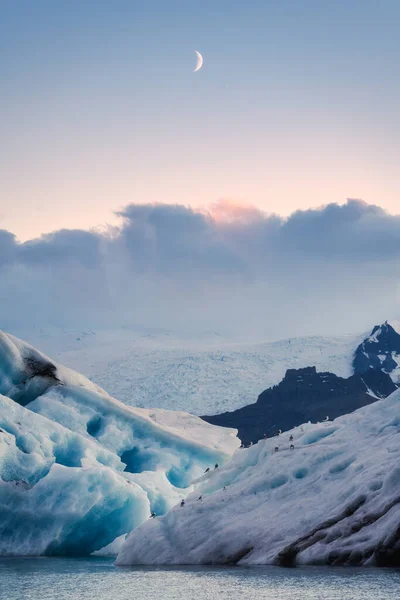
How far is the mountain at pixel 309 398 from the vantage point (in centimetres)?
10106

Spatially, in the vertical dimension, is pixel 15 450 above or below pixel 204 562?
above

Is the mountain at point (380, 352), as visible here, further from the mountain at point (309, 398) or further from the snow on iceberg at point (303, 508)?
the snow on iceberg at point (303, 508)

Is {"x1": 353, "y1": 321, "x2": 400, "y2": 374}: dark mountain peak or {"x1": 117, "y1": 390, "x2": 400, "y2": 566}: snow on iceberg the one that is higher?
{"x1": 353, "y1": 321, "x2": 400, "y2": 374}: dark mountain peak

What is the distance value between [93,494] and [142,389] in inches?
2153

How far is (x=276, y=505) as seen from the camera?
30.0 metres

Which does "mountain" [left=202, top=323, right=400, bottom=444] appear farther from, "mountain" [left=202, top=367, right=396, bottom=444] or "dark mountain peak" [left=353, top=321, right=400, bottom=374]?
"dark mountain peak" [left=353, top=321, right=400, bottom=374]

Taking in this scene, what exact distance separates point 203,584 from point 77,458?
21017 millimetres

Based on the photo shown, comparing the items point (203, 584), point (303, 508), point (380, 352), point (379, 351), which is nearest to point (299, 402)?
point (379, 351)

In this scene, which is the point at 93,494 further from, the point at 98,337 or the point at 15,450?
the point at 98,337

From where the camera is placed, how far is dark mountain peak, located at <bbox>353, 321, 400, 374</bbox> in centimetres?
11412

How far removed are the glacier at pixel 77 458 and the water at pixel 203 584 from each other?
9038 mm

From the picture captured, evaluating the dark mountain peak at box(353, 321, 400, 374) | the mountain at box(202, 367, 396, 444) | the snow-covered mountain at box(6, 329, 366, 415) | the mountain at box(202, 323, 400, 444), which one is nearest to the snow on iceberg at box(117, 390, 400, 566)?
the snow-covered mountain at box(6, 329, 366, 415)

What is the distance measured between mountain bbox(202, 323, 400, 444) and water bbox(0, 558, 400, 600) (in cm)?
6550

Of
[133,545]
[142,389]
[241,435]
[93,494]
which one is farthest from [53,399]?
[241,435]
